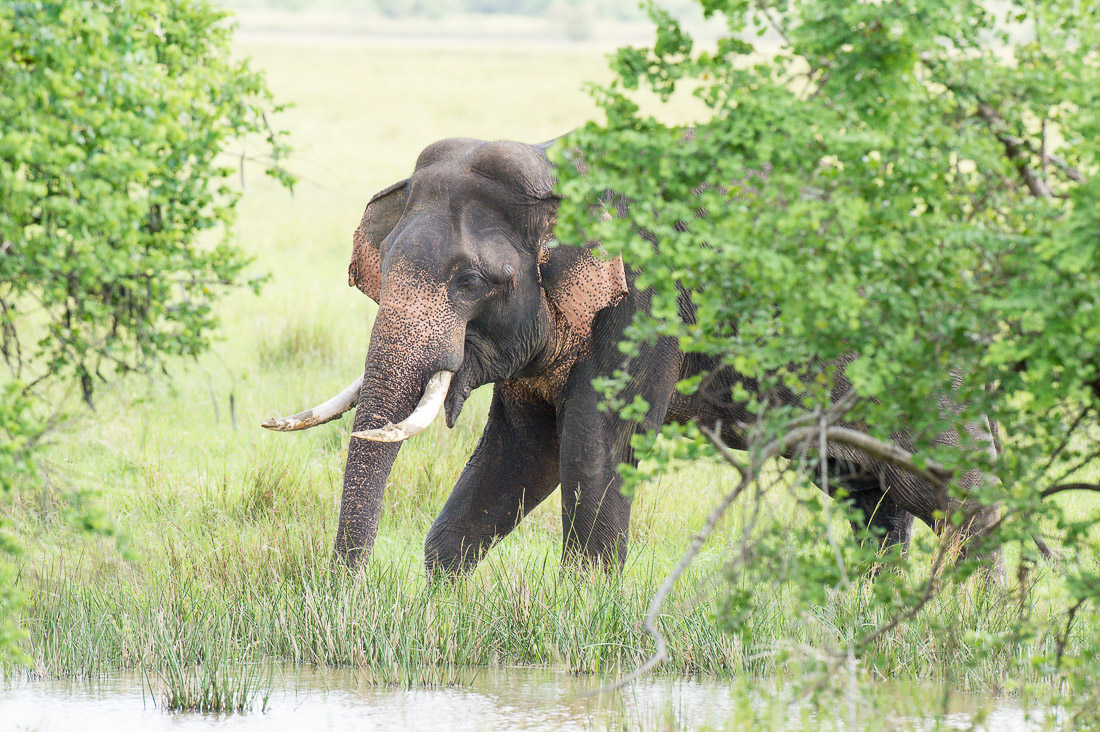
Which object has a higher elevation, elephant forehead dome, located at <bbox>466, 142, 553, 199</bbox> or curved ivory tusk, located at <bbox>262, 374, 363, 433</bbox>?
elephant forehead dome, located at <bbox>466, 142, 553, 199</bbox>

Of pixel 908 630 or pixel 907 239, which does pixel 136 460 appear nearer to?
pixel 908 630

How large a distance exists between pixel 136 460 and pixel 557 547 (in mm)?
2761

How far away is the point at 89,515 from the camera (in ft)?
11.6

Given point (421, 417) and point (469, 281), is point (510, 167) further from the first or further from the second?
point (421, 417)

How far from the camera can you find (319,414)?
6.05 m

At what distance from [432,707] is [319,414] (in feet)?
5.14

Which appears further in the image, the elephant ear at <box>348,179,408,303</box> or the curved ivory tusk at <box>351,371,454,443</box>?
the elephant ear at <box>348,179,408,303</box>

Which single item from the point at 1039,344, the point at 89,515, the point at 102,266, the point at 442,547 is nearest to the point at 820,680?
the point at 1039,344

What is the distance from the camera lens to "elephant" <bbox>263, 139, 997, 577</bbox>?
5.77 metres

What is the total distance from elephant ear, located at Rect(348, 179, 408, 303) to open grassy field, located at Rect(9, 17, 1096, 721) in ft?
2.64

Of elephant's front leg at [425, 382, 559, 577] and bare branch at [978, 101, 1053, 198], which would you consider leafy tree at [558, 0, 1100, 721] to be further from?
elephant's front leg at [425, 382, 559, 577]

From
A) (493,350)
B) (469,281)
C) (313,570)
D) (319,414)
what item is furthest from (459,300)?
(313,570)

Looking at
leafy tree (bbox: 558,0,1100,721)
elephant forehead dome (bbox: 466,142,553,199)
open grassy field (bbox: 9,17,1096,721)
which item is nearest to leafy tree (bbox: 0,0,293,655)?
open grassy field (bbox: 9,17,1096,721)

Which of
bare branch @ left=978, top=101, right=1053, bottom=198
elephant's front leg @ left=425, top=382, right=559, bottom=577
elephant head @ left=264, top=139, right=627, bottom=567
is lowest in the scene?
elephant's front leg @ left=425, top=382, right=559, bottom=577
